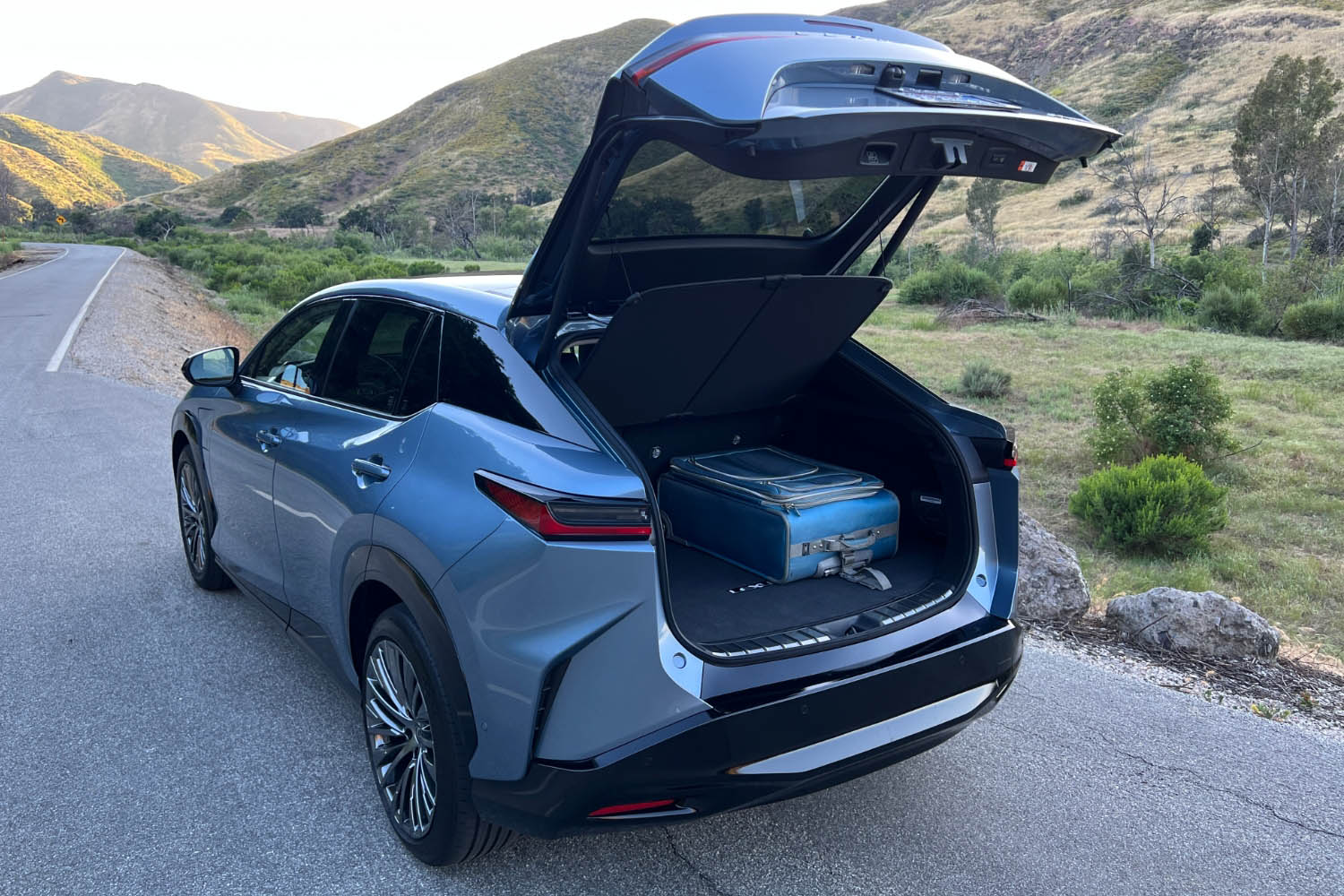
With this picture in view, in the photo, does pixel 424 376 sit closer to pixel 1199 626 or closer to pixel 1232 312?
pixel 1199 626

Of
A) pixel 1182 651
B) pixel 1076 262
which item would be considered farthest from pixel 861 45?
pixel 1076 262

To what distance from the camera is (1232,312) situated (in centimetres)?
1647

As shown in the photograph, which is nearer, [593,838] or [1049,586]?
[593,838]

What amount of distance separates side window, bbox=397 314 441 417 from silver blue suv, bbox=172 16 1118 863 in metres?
0.01

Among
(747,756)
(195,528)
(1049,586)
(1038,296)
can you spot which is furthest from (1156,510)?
(1038,296)

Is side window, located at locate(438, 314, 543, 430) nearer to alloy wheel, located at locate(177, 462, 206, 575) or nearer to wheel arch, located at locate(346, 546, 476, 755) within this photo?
wheel arch, located at locate(346, 546, 476, 755)

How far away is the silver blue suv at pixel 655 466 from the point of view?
225 centimetres

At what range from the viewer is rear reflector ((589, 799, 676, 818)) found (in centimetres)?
228

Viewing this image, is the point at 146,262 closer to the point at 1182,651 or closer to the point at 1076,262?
the point at 1076,262

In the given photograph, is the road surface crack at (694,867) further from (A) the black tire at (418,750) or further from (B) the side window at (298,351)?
(B) the side window at (298,351)

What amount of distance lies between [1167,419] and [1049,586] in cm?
465

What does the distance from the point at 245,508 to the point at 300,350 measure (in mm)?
693

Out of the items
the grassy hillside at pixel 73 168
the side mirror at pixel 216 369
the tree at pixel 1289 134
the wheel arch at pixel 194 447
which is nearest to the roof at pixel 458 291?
the side mirror at pixel 216 369

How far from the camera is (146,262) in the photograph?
40406 millimetres
